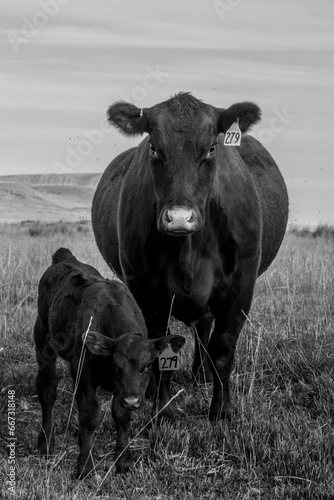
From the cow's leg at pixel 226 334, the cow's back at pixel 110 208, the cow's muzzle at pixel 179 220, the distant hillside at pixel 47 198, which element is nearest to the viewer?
the cow's muzzle at pixel 179 220

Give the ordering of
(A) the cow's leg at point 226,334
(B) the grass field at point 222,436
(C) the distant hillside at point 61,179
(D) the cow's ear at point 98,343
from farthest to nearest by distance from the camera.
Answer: (C) the distant hillside at point 61,179 < (A) the cow's leg at point 226,334 < (B) the grass field at point 222,436 < (D) the cow's ear at point 98,343

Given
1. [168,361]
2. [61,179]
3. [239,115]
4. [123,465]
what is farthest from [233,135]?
[61,179]

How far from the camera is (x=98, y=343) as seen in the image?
5.02 m

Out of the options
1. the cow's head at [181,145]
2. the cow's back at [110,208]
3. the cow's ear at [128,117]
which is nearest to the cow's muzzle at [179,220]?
the cow's head at [181,145]

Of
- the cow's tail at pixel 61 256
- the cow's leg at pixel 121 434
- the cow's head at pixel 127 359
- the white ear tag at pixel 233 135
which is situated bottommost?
the cow's leg at pixel 121 434

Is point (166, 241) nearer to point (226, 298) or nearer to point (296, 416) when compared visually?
point (226, 298)

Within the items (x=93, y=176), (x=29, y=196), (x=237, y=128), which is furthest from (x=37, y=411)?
(x=93, y=176)

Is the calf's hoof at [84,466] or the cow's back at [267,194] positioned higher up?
the cow's back at [267,194]

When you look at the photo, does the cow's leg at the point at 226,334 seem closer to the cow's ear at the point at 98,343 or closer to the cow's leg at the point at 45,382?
the cow's leg at the point at 45,382

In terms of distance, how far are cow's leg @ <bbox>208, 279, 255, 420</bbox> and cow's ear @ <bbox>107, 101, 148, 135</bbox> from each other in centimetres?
147

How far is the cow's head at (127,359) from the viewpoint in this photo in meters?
4.93

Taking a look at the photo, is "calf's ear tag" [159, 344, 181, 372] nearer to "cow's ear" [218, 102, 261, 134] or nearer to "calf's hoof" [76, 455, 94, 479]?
"calf's hoof" [76, 455, 94, 479]

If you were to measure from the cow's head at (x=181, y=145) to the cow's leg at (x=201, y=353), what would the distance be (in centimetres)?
188

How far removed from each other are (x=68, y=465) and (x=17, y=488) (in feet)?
2.29
